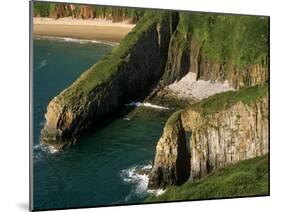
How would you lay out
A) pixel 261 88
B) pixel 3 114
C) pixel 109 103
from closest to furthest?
pixel 3 114 → pixel 109 103 → pixel 261 88

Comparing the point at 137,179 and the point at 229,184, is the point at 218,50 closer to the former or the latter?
the point at 229,184

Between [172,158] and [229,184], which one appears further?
[229,184]

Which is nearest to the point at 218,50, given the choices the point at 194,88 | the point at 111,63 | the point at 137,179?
the point at 194,88

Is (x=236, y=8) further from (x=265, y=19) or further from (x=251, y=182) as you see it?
(x=251, y=182)

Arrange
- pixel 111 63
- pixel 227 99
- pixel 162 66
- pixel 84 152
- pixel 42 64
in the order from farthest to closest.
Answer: pixel 227 99 → pixel 162 66 → pixel 111 63 → pixel 84 152 → pixel 42 64

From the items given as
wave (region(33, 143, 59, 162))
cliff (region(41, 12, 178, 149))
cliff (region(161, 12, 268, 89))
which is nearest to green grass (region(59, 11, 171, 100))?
cliff (region(41, 12, 178, 149))

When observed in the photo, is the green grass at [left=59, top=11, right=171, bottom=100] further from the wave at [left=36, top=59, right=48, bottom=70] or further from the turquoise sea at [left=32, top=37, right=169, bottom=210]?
the wave at [left=36, top=59, right=48, bottom=70]

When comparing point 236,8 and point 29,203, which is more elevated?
point 236,8

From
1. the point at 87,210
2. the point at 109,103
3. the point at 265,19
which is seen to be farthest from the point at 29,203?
the point at 265,19
